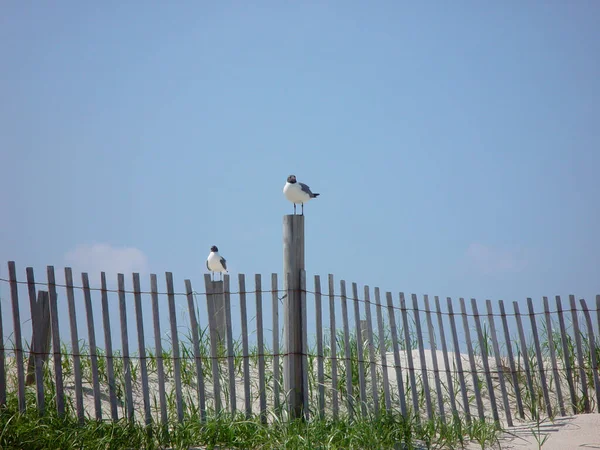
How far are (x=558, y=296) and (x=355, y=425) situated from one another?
347 cm

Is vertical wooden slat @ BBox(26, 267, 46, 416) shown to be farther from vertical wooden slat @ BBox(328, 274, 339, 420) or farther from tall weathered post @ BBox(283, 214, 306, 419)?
vertical wooden slat @ BBox(328, 274, 339, 420)

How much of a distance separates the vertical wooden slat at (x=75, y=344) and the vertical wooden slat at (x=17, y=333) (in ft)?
1.56

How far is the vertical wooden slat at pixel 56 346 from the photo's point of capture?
20.6ft

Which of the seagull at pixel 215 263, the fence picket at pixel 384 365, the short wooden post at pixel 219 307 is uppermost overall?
the seagull at pixel 215 263

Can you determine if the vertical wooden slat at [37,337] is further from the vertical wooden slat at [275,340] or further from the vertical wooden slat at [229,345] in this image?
the vertical wooden slat at [275,340]

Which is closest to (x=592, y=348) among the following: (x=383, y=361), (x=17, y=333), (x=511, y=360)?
(x=511, y=360)

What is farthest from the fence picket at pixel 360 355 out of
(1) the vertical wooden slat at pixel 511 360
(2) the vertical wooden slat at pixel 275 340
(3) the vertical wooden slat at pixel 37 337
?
(3) the vertical wooden slat at pixel 37 337

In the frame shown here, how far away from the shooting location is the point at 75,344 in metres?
6.30

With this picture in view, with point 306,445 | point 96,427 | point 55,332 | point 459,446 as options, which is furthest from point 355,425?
point 55,332

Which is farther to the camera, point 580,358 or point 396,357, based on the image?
point 580,358

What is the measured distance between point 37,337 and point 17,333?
0.39 m

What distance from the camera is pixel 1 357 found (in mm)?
6375

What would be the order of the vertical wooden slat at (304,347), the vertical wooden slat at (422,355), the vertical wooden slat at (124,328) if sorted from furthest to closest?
the vertical wooden slat at (422,355)
the vertical wooden slat at (304,347)
the vertical wooden slat at (124,328)

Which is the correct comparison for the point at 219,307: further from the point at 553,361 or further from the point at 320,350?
the point at 553,361
